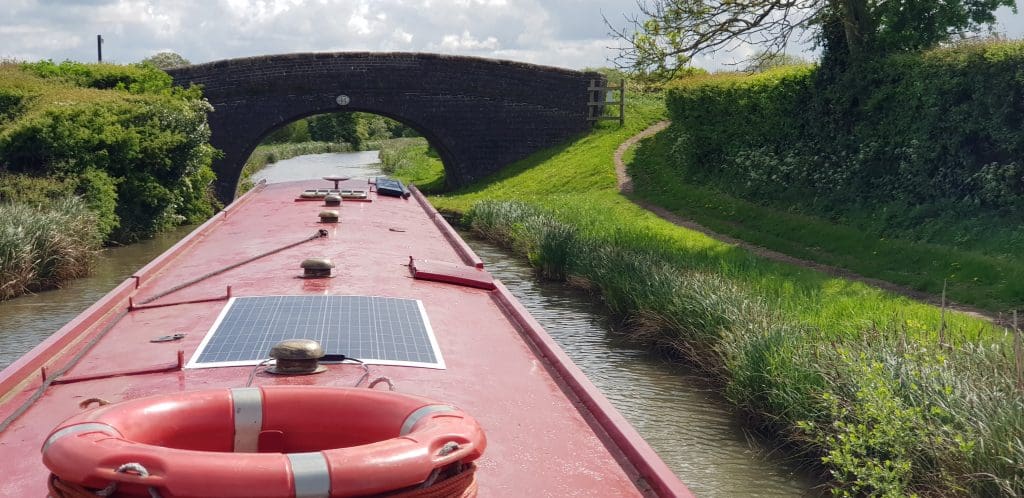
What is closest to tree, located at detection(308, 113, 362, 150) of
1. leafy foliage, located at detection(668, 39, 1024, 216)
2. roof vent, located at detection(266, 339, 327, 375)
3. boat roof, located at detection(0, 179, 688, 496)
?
leafy foliage, located at detection(668, 39, 1024, 216)

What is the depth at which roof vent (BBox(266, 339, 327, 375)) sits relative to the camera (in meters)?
4.11

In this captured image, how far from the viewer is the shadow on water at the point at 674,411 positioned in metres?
7.20

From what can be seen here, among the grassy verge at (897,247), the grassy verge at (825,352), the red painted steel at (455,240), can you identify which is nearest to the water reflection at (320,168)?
the grassy verge at (897,247)

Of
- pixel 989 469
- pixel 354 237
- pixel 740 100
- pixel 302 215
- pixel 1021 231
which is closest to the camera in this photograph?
pixel 989 469

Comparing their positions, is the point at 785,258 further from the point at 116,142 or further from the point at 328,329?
the point at 116,142

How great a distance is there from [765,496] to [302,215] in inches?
225

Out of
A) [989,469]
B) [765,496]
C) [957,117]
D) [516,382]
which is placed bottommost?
[765,496]

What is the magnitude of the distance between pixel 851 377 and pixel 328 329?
369 centimetres

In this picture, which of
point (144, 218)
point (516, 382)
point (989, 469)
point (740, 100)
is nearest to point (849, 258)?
point (740, 100)

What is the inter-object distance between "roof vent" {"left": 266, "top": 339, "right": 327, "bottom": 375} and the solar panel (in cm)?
34

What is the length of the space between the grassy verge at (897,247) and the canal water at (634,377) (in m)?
3.42

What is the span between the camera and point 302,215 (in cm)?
1059

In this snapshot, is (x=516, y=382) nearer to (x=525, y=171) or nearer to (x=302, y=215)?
(x=302, y=215)

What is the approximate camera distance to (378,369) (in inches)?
176
